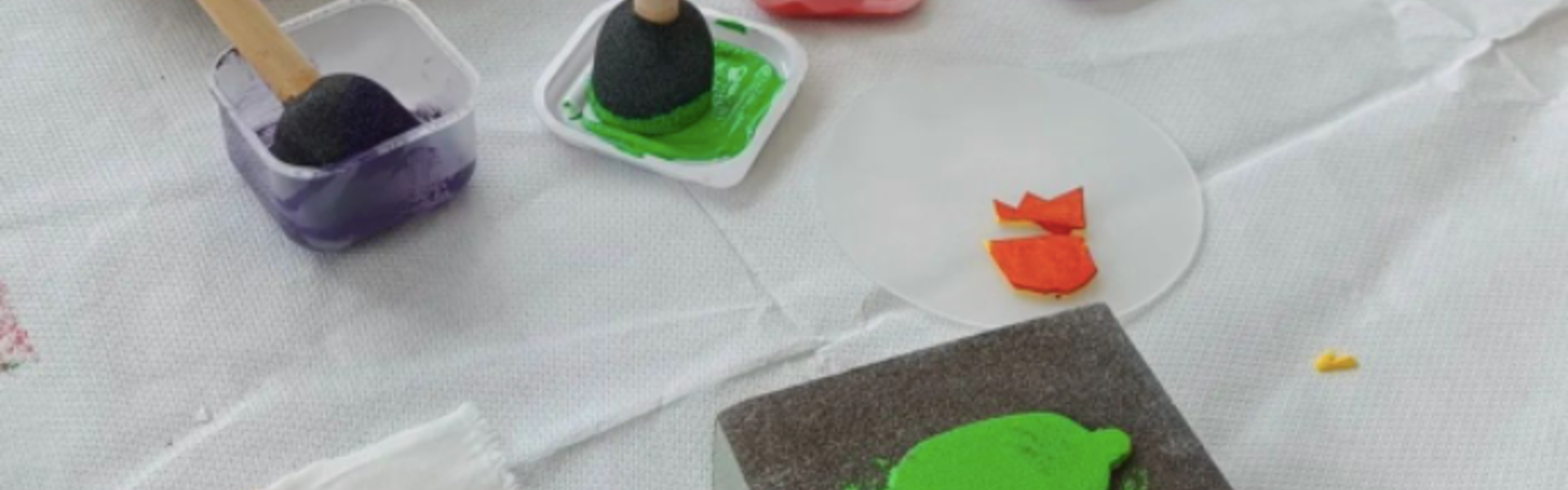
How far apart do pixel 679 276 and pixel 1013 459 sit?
0.76 feet

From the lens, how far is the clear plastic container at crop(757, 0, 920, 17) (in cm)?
85

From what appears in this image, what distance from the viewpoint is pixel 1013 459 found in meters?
0.56

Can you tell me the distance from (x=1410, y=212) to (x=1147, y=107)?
0.15 metres

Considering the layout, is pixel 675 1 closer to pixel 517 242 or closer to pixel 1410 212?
pixel 517 242

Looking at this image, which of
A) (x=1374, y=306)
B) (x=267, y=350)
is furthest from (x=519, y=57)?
(x=1374, y=306)

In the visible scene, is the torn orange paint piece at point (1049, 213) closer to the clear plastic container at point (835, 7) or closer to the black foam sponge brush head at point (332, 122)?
the clear plastic container at point (835, 7)

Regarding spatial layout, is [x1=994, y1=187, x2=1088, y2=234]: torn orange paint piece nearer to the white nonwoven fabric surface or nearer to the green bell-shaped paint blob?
the white nonwoven fabric surface

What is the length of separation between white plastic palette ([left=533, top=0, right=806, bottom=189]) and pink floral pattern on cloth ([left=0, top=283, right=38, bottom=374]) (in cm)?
27

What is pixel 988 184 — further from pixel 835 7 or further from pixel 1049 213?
pixel 835 7

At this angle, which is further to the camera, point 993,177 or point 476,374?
point 993,177

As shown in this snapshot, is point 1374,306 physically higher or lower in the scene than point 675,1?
lower

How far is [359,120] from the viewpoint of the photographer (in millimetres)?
674

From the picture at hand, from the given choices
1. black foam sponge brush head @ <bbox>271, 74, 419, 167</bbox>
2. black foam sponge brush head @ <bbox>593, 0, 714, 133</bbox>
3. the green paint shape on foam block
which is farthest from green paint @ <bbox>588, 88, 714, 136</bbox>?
the green paint shape on foam block

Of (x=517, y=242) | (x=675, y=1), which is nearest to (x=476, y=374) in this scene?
(x=517, y=242)
